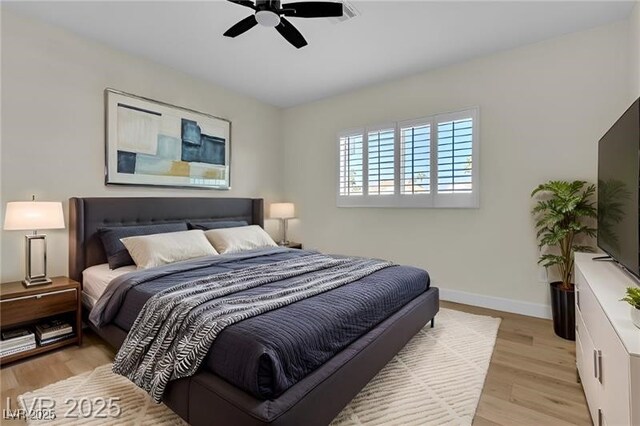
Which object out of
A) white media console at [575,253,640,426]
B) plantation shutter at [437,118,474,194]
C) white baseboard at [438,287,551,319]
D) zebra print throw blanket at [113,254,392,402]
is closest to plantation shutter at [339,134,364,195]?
plantation shutter at [437,118,474,194]

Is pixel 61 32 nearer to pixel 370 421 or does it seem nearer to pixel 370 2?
pixel 370 2

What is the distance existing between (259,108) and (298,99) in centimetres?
61

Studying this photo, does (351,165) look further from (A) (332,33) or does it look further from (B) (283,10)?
(B) (283,10)

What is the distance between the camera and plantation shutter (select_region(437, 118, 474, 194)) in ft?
11.6

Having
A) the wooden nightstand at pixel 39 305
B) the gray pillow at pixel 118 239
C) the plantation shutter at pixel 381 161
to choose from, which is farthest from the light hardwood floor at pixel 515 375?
the plantation shutter at pixel 381 161

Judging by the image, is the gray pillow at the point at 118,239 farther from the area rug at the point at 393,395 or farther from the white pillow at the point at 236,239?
the area rug at the point at 393,395

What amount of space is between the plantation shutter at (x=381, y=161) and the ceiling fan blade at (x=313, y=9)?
215 cm

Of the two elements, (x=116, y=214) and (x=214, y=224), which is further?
(x=214, y=224)

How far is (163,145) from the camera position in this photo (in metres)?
3.57

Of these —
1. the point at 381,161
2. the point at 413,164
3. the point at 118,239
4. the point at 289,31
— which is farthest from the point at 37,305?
the point at 413,164

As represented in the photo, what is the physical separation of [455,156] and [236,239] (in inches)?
104

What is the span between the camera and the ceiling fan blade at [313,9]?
207cm

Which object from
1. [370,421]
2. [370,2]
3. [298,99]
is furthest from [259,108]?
[370,421]

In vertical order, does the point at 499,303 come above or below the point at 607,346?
below
